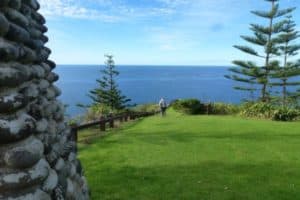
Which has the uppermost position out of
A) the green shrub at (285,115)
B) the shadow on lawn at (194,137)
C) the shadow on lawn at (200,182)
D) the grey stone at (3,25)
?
the grey stone at (3,25)

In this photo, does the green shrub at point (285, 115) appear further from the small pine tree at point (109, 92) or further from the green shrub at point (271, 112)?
the small pine tree at point (109, 92)

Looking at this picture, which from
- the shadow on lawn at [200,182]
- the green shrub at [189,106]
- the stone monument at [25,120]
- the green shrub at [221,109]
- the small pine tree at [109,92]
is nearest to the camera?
the stone monument at [25,120]

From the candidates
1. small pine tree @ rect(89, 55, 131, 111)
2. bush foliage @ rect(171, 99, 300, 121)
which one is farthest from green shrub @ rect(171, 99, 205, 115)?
small pine tree @ rect(89, 55, 131, 111)

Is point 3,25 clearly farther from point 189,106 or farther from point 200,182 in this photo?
point 189,106

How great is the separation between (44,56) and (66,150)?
83cm

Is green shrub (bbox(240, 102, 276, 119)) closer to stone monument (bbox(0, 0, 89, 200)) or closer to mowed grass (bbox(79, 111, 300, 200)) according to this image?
mowed grass (bbox(79, 111, 300, 200))

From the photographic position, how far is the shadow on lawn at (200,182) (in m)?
5.98

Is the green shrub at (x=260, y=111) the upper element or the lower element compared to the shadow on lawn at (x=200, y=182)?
upper

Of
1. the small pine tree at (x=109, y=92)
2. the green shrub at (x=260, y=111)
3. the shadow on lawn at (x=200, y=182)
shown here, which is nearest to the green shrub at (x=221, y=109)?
the green shrub at (x=260, y=111)

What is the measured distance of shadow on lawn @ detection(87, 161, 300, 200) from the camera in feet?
19.6

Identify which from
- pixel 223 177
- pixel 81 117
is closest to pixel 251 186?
pixel 223 177

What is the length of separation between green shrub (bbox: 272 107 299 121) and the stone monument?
60.4 ft

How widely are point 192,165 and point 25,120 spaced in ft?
19.8

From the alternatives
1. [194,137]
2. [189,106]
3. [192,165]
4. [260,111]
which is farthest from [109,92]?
[192,165]
